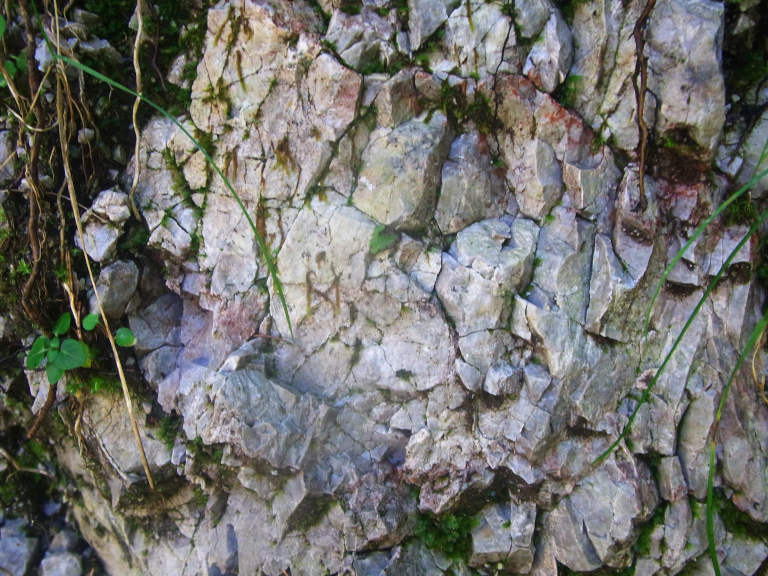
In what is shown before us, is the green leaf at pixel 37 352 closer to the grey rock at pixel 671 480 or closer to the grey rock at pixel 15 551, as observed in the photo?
the grey rock at pixel 15 551

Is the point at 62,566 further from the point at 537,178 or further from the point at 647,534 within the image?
the point at 537,178

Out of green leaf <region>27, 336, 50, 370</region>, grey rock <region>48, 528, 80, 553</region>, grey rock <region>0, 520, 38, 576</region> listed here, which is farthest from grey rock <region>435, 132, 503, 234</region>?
grey rock <region>0, 520, 38, 576</region>

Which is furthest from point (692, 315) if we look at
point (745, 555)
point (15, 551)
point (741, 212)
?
point (15, 551)

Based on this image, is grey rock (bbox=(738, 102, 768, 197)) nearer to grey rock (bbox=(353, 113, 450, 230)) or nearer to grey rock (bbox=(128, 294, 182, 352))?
grey rock (bbox=(353, 113, 450, 230))

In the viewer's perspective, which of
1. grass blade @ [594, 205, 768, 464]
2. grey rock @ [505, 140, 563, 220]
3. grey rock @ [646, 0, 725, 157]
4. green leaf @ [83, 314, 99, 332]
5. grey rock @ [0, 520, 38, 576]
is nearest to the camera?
grass blade @ [594, 205, 768, 464]

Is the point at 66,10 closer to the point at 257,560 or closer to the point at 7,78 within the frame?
the point at 7,78
